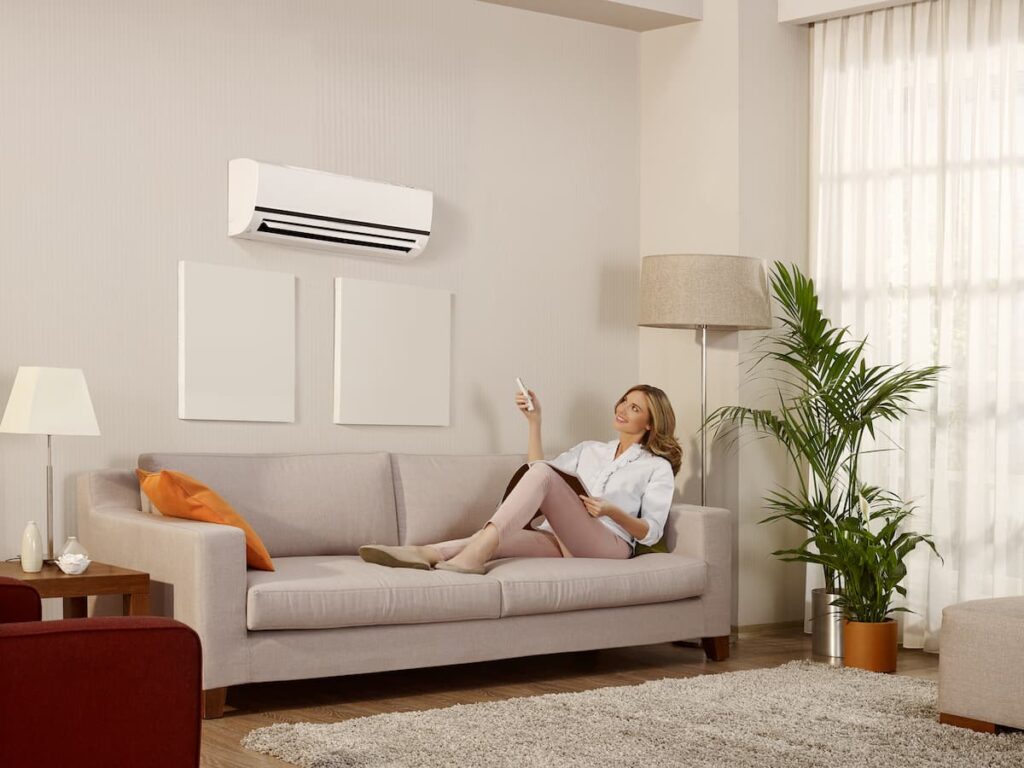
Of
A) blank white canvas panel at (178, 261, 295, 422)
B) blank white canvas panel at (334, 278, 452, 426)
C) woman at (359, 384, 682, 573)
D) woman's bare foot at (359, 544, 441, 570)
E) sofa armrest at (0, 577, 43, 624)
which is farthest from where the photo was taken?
blank white canvas panel at (334, 278, 452, 426)

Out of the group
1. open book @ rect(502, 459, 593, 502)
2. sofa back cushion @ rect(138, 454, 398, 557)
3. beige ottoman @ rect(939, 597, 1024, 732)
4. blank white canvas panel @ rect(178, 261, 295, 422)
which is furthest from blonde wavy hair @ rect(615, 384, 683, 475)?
beige ottoman @ rect(939, 597, 1024, 732)

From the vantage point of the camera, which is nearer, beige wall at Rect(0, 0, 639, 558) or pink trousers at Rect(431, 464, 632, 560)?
beige wall at Rect(0, 0, 639, 558)

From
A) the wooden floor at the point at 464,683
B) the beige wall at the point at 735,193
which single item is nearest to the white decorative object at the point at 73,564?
the wooden floor at the point at 464,683

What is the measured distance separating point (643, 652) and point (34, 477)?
2.43 metres

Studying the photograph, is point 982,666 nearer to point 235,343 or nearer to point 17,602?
point 17,602

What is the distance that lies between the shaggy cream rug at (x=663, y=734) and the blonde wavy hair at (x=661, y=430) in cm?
117

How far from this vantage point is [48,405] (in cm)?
A: 400

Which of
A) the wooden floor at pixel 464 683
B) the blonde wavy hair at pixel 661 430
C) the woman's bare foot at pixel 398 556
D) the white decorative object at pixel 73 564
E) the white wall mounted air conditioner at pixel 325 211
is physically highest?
the white wall mounted air conditioner at pixel 325 211

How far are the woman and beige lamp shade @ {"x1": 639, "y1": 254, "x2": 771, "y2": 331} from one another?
1.26 feet

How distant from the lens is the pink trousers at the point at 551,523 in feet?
15.3

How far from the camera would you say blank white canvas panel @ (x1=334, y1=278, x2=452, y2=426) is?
17.0 ft

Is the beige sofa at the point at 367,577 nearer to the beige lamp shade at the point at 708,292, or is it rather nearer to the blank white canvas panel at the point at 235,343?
the blank white canvas panel at the point at 235,343

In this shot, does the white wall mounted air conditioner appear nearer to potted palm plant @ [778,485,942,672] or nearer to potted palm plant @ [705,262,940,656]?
potted palm plant @ [705,262,940,656]

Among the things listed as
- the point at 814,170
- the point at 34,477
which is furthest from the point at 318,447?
the point at 814,170
